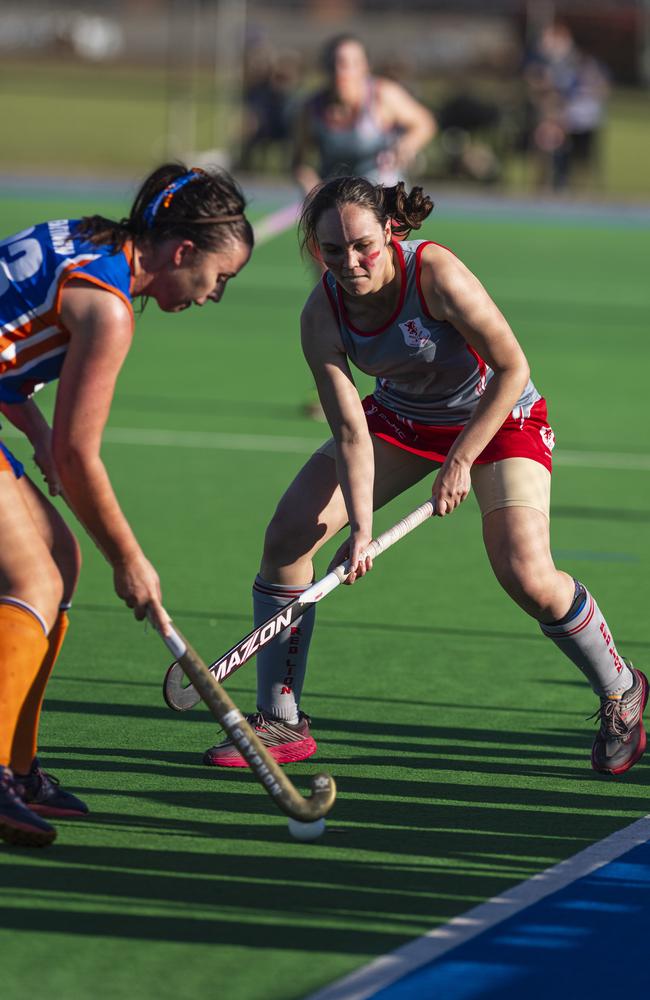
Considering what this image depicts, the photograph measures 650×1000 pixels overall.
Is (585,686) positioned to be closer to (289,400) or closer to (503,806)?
(503,806)

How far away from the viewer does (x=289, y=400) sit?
1095cm

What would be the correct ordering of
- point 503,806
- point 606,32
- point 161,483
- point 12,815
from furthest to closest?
point 606,32, point 161,483, point 503,806, point 12,815

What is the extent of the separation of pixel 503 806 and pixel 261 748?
735 mm

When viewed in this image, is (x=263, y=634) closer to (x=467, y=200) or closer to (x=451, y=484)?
(x=451, y=484)

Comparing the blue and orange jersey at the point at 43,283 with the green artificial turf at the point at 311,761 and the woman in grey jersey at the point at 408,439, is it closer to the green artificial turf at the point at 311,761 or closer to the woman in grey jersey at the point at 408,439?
the woman in grey jersey at the point at 408,439

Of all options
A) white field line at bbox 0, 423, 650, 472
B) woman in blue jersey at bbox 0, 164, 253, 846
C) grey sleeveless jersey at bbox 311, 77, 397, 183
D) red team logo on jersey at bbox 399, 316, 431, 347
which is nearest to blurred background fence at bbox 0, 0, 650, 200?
grey sleeveless jersey at bbox 311, 77, 397, 183

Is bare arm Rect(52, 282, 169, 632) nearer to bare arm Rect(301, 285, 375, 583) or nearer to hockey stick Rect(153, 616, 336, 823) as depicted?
hockey stick Rect(153, 616, 336, 823)

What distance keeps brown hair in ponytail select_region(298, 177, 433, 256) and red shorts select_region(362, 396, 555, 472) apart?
559mm

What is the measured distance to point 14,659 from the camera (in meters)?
3.94

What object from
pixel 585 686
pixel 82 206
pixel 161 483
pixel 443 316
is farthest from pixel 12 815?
pixel 82 206

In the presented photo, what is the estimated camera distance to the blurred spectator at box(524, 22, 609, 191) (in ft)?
82.9

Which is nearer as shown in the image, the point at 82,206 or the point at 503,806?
the point at 503,806

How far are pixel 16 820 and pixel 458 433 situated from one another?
5.48 ft

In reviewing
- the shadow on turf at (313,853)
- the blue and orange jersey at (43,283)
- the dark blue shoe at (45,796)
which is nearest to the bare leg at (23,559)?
the blue and orange jersey at (43,283)
